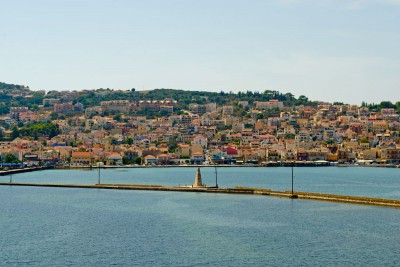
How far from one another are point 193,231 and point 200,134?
376 ft

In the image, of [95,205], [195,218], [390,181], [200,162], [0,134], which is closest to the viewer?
[195,218]

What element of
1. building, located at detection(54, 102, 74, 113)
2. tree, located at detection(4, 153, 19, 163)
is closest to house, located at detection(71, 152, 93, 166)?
tree, located at detection(4, 153, 19, 163)

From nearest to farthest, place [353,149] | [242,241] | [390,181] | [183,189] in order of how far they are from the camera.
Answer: [242,241]
[183,189]
[390,181]
[353,149]

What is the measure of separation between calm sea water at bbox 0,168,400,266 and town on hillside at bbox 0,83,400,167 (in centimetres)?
6200

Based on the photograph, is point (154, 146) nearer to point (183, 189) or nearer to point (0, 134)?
point (0, 134)

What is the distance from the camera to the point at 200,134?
510 ft

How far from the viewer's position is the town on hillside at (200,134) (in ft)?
412

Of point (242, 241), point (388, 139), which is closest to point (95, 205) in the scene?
point (242, 241)

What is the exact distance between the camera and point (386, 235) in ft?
128

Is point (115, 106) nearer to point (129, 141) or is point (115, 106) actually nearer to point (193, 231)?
point (129, 141)

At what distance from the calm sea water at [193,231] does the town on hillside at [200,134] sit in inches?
2441

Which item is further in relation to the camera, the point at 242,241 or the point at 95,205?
the point at 95,205

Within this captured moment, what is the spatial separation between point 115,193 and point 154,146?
75772 millimetres

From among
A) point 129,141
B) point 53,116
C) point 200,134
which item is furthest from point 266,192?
point 53,116
